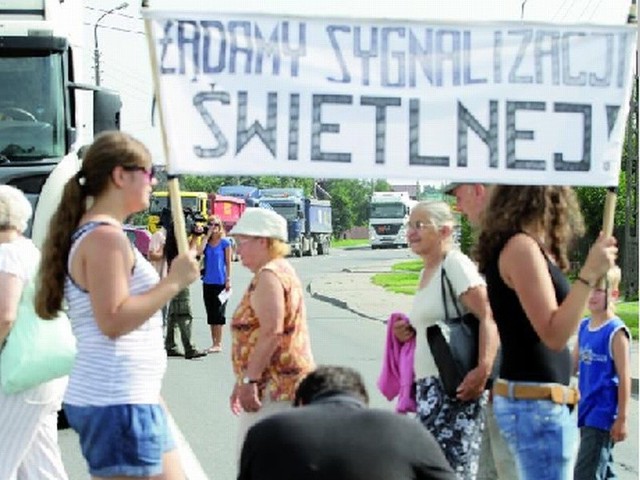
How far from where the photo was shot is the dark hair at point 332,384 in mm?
4230

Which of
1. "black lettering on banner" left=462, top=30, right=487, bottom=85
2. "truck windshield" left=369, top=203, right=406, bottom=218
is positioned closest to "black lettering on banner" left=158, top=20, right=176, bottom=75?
"black lettering on banner" left=462, top=30, right=487, bottom=85

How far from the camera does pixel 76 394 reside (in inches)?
200

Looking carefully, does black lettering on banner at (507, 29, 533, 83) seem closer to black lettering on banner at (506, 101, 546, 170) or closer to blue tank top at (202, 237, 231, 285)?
black lettering on banner at (506, 101, 546, 170)

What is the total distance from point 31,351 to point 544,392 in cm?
222

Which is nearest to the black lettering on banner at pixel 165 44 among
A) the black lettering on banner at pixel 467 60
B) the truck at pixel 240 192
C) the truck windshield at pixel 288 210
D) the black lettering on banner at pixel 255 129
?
the black lettering on banner at pixel 255 129

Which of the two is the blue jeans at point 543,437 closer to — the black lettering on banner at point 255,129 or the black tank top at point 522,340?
the black tank top at point 522,340

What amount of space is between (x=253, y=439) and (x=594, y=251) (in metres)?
1.31

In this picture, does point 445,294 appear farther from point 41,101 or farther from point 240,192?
point 240,192

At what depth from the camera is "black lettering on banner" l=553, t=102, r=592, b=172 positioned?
5.18 metres

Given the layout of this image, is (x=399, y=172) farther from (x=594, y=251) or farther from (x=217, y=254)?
(x=217, y=254)

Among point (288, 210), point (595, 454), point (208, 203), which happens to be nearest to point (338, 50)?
point (595, 454)

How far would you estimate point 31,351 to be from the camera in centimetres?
610

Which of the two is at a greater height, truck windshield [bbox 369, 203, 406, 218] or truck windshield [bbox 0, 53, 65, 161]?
truck windshield [bbox 0, 53, 65, 161]

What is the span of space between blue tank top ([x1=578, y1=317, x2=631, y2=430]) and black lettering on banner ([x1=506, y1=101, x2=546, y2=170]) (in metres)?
1.80
